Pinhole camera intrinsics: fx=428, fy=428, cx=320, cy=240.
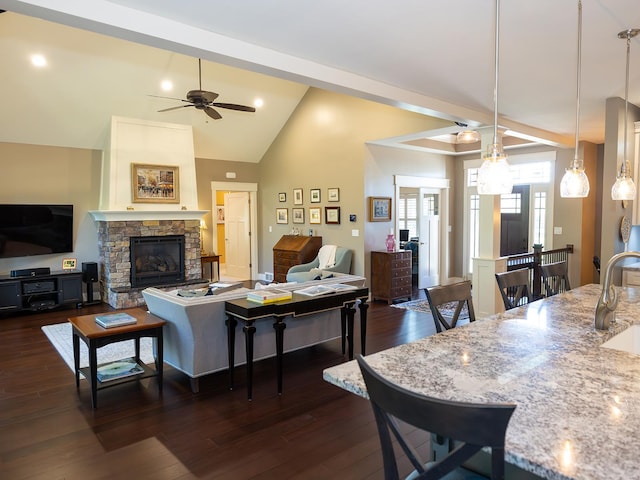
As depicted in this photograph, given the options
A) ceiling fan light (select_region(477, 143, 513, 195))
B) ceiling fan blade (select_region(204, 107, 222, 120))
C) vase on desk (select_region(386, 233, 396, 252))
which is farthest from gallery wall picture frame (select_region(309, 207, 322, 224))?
ceiling fan light (select_region(477, 143, 513, 195))

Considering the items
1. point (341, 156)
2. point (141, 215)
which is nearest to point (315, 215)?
point (341, 156)

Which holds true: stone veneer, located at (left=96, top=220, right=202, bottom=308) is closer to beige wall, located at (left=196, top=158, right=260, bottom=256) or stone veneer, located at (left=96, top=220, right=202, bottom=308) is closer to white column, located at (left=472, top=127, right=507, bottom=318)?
beige wall, located at (left=196, top=158, right=260, bottom=256)

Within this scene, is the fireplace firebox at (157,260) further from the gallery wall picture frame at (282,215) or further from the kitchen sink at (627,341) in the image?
the kitchen sink at (627,341)

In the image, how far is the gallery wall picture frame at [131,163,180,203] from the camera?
23.9ft

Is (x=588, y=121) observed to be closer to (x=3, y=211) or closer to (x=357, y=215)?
(x=357, y=215)

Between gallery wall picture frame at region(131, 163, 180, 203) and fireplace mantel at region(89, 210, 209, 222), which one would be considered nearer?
fireplace mantel at region(89, 210, 209, 222)

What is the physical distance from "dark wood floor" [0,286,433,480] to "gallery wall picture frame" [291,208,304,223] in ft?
15.2

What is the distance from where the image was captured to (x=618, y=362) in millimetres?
1746

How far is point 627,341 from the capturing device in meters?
2.19

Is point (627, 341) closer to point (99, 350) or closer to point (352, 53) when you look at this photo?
point (352, 53)

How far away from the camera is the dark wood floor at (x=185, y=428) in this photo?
257cm

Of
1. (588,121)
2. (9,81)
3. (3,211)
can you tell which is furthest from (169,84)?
(588,121)

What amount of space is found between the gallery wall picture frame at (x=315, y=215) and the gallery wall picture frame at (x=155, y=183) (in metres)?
2.51

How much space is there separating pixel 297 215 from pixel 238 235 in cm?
201
